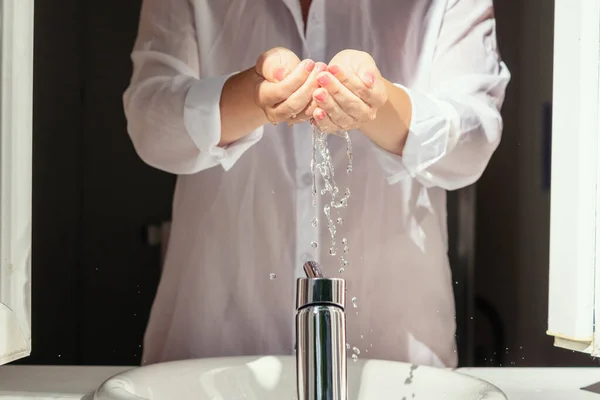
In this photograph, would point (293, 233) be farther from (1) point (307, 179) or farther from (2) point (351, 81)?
(2) point (351, 81)

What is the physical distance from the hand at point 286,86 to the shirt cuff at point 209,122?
9 cm

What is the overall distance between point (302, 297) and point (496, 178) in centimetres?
41

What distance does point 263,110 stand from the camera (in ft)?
2.76

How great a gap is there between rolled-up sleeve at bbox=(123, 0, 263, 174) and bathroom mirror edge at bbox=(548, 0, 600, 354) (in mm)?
406

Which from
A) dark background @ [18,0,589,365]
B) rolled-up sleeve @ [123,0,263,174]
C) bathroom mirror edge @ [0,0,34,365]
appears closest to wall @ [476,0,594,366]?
dark background @ [18,0,589,365]

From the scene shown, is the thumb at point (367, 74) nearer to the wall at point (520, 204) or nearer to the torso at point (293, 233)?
the torso at point (293, 233)

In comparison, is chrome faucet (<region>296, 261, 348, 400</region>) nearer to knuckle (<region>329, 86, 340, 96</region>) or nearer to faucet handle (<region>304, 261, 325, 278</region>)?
faucet handle (<region>304, 261, 325, 278</region>)

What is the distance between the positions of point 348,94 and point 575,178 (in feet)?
1.08

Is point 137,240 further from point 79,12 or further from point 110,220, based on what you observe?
point 79,12

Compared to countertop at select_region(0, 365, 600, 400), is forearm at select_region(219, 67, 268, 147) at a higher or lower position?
higher

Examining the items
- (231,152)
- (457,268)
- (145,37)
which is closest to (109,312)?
(231,152)

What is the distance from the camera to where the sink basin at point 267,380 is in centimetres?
79

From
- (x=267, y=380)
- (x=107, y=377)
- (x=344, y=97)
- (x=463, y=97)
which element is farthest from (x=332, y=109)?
(x=107, y=377)

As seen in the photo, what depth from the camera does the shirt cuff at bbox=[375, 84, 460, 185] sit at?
91 centimetres
